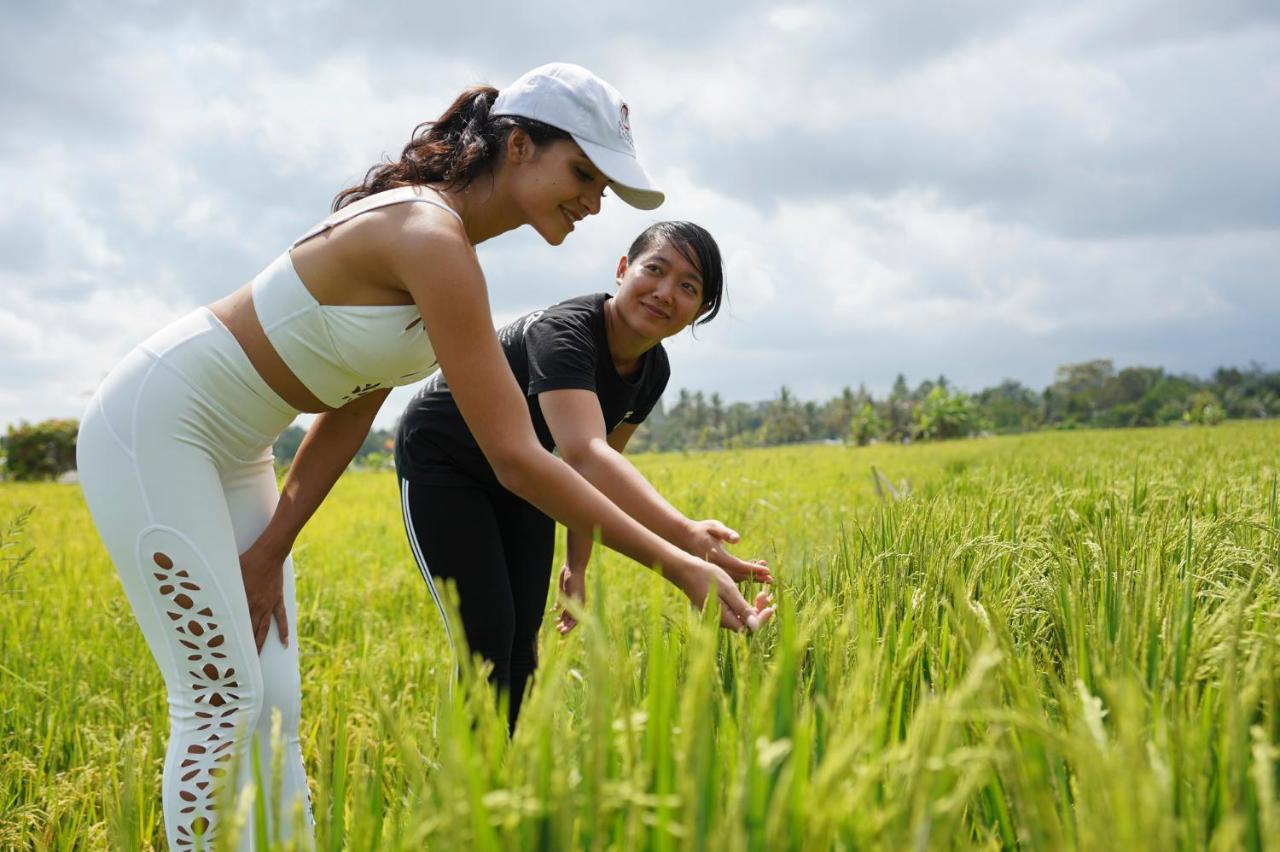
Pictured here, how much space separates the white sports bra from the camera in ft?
5.25

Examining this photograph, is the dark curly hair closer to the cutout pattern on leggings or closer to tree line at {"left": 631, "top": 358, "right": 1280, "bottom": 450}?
the cutout pattern on leggings

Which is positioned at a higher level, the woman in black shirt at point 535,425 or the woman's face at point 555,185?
the woman's face at point 555,185

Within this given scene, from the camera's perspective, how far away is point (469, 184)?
5.98 ft

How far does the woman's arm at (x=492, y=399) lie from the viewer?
1485 millimetres

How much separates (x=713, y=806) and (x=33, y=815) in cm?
227

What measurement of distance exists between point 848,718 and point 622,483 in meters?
1.03

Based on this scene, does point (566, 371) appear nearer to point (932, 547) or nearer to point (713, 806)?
point (932, 547)

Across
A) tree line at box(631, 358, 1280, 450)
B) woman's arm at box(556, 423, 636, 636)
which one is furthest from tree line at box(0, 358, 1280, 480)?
woman's arm at box(556, 423, 636, 636)

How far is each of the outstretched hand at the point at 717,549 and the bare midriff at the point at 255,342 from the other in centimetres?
87

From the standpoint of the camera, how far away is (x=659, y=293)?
2.34 metres

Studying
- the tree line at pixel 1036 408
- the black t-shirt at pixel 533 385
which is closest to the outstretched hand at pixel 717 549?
the black t-shirt at pixel 533 385

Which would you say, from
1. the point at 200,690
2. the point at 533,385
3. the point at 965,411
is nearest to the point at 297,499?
the point at 200,690

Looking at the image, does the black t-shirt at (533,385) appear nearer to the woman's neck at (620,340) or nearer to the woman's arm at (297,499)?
the woman's neck at (620,340)

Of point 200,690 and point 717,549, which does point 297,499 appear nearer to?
point 200,690
